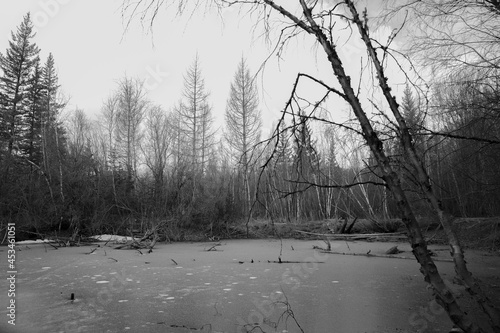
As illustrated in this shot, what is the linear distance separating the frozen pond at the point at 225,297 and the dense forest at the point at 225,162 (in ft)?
3.29

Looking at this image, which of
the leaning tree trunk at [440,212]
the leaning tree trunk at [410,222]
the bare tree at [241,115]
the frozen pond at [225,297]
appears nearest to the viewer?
the leaning tree trunk at [410,222]

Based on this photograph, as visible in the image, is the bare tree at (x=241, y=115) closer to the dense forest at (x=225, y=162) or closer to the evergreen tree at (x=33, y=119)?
the dense forest at (x=225, y=162)

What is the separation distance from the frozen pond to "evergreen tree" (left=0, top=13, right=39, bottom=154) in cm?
2008

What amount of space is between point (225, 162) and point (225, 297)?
16.8m

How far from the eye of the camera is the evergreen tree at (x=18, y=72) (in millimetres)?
20750

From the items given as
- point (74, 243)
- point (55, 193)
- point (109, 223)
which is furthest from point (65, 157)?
point (74, 243)

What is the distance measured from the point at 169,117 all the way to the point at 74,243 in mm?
13919

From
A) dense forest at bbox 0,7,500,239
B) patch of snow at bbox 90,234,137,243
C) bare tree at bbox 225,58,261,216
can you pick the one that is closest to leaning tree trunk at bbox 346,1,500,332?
dense forest at bbox 0,7,500,239

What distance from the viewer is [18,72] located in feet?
71.2

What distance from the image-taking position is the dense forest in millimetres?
1382

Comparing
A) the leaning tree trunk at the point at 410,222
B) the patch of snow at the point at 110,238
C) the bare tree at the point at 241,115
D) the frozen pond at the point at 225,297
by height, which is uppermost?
the bare tree at the point at 241,115

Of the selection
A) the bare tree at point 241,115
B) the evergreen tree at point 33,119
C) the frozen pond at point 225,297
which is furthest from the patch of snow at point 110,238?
the evergreen tree at point 33,119

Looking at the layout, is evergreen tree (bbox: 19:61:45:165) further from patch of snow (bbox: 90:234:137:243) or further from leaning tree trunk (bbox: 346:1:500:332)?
leaning tree trunk (bbox: 346:1:500:332)

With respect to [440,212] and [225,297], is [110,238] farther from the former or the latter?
[440,212]
